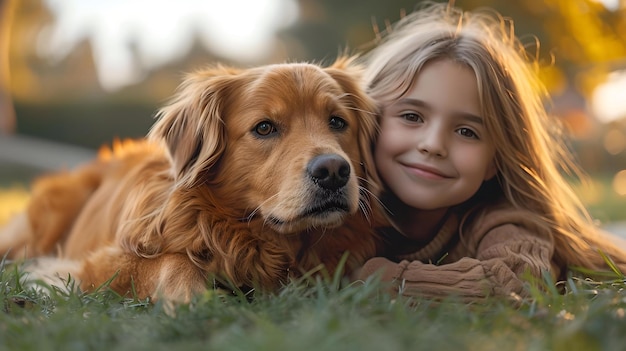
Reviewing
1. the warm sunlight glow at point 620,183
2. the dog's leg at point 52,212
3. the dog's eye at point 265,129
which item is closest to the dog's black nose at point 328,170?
the dog's eye at point 265,129

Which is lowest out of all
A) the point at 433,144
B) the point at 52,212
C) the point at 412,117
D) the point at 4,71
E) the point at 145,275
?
the point at 4,71

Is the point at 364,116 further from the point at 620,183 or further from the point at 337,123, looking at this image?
the point at 620,183

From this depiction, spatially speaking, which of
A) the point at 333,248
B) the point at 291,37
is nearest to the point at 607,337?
the point at 333,248

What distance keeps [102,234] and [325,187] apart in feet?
5.77

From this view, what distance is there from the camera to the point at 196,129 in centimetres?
341

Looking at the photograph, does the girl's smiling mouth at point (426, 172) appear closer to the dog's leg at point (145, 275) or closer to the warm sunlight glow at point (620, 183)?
the dog's leg at point (145, 275)

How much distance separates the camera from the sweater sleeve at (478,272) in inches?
116

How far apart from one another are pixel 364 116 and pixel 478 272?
3.57 ft

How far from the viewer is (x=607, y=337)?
1.97 m

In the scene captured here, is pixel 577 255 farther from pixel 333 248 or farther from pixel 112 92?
pixel 112 92

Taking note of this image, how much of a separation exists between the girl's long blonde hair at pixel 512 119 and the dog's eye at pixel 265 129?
2.71 ft

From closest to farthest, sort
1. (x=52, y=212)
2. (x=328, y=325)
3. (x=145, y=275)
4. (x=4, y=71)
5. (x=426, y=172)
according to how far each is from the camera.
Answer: (x=328, y=325), (x=145, y=275), (x=426, y=172), (x=52, y=212), (x=4, y=71)

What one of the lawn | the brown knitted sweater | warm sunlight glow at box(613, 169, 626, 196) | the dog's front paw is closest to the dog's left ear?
the brown knitted sweater

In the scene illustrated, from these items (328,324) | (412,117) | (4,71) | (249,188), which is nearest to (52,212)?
(249,188)
